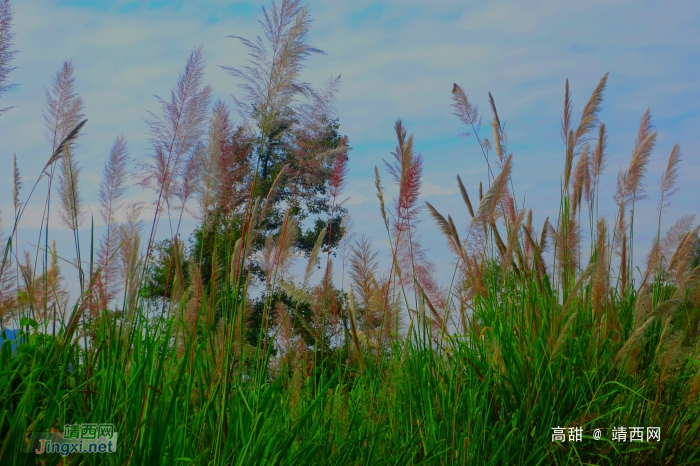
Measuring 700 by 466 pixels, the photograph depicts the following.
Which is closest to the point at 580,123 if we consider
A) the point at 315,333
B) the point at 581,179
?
the point at 581,179

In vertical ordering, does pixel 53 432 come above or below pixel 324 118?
below

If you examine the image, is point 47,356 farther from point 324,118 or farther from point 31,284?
point 324,118

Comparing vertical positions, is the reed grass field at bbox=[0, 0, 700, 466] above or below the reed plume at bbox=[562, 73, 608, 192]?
below

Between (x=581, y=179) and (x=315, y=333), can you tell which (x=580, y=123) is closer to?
(x=581, y=179)

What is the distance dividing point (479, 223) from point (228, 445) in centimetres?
193

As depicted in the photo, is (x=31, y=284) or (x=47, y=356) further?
(x=31, y=284)

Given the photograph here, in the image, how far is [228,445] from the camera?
1.97 meters

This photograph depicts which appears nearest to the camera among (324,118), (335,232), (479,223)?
(324,118)

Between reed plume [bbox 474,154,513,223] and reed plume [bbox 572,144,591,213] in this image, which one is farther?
reed plume [bbox 572,144,591,213]

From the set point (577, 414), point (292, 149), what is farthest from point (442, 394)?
point (292, 149)

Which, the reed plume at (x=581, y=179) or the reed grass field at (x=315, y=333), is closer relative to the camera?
the reed grass field at (x=315, y=333)

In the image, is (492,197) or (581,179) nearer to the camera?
(492,197)

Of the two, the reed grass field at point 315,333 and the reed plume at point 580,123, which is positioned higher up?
the reed plume at point 580,123

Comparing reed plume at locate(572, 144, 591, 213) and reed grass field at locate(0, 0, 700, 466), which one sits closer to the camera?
reed grass field at locate(0, 0, 700, 466)
